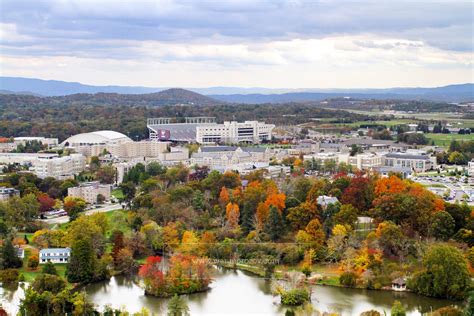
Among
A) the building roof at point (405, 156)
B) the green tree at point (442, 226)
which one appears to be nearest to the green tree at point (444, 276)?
the green tree at point (442, 226)

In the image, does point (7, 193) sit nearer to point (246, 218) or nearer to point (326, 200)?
point (246, 218)

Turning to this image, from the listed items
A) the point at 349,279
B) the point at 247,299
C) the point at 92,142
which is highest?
the point at 92,142

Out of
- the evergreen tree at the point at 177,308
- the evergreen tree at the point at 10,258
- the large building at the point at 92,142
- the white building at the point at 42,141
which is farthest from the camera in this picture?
the white building at the point at 42,141

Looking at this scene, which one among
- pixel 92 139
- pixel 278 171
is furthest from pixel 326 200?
pixel 92 139

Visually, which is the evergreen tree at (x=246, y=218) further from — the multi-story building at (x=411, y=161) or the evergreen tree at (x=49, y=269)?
the multi-story building at (x=411, y=161)

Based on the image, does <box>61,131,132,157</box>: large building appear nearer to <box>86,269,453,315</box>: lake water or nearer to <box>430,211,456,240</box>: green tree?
<box>86,269,453,315</box>: lake water

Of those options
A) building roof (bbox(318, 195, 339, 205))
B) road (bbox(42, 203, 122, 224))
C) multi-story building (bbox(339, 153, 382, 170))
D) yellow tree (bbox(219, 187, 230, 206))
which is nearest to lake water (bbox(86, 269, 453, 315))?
building roof (bbox(318, 195, 339, 205))
